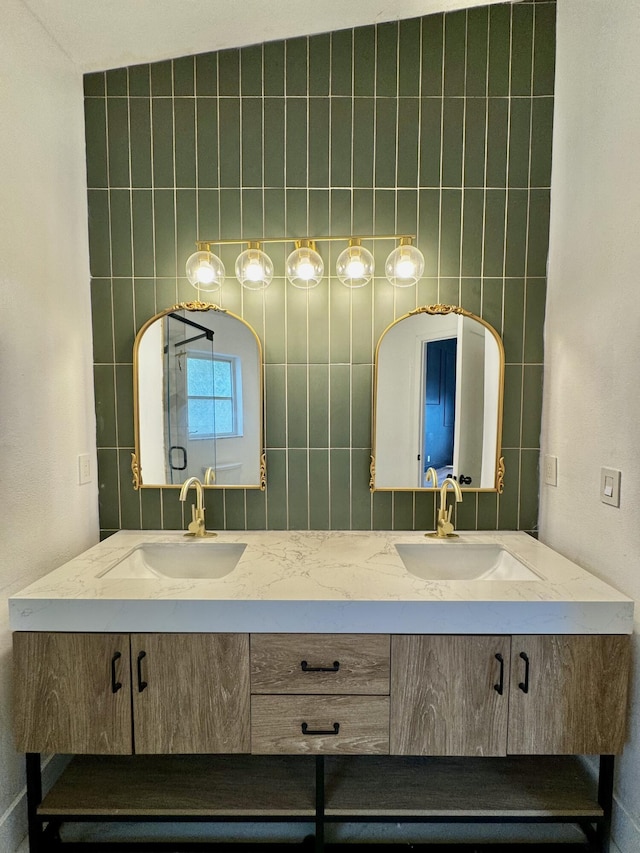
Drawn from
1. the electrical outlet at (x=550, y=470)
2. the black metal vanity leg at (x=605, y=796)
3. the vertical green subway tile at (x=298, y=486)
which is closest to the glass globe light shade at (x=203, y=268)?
the vertical green subway tile at (x=298, y=486)

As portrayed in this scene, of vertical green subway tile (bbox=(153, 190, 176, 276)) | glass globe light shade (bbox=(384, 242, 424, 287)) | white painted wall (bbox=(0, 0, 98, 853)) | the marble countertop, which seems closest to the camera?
the marble countertop

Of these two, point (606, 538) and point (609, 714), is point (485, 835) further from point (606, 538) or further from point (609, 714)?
point (606, 538)

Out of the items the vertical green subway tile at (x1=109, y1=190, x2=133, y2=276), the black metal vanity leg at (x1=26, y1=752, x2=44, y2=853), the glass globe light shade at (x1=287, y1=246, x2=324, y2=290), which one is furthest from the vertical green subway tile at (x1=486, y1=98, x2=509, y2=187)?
the black metal vanity leg at (x1=26, y1=752, x2=44, y2=853)

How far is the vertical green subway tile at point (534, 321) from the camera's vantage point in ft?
5.57

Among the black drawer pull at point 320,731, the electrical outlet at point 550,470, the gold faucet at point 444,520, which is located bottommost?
the black drawer pull at point 320,731

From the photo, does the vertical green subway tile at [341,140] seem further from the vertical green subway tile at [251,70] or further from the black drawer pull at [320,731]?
the black drawer pull at [320,731]

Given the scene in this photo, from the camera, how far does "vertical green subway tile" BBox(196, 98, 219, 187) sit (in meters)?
1.65

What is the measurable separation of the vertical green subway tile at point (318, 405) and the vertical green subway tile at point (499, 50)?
1.18m

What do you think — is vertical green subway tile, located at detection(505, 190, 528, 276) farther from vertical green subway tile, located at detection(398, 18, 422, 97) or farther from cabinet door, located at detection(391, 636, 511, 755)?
cabinet door, located at detection(391, 636, 511, 755)

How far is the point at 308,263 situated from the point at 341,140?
0.50m

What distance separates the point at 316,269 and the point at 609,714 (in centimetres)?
156

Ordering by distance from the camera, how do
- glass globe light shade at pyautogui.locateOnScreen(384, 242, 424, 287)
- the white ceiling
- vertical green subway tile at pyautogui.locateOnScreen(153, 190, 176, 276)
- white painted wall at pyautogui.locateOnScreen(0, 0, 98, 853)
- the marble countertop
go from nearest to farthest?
the marble countertop
white painted wall at pyautogui.locateOnScreen(0, 0, 98, 853)
the white ceiling
glass globe light shade at pyautogui.locateOnScreen(384, 242, 424, 287)
vertical green subway tile at pyautogui.locateOnScreen(153, 190, 176, 276)

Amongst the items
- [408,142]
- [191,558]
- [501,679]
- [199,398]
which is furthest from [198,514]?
[408,142]

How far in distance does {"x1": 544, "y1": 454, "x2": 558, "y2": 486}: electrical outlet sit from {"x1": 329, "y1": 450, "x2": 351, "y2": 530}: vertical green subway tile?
0.74m
